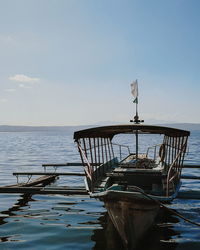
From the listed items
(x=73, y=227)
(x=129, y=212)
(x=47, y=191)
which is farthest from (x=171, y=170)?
(x=47, y=191)

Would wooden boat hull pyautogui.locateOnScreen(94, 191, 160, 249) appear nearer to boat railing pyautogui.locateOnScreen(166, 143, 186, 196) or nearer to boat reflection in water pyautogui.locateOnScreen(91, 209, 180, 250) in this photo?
boat reflection in water pyautogui.locateOnScreen(91, 209, 180, 250)

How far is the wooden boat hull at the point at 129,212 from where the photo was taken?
772 centimetres

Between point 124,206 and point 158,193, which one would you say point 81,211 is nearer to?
point 158,193

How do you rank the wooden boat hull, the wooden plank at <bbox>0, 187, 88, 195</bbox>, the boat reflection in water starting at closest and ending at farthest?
the wooden boat hull → the boat reflection in water → the wooden plank at <bbox>0, 187, 88, 195</bbox>

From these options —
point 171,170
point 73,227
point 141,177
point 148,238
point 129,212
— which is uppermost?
point 171,170

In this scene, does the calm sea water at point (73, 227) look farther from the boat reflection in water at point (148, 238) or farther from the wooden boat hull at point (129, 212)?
the wooden boat hull at point (129, 212)

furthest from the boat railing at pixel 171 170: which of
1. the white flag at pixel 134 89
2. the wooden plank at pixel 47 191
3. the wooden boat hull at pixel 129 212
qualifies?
the white flag at pixel 134 89

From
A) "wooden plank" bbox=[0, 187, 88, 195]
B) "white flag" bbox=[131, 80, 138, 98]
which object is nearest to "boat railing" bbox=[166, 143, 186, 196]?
"wooden plank" bbox=[0, 187, 88, 195]

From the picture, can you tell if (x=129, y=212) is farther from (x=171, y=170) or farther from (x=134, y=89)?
(x=134, y=89)

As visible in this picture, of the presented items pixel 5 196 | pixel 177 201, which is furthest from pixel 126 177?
pixel 5 196

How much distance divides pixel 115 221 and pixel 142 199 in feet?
3.54

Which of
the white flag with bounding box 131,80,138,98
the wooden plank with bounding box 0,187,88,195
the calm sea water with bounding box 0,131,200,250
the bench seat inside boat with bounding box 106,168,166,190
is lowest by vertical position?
the calm sea water with bounding box 0,131,200,250

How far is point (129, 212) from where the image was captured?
7750 mm

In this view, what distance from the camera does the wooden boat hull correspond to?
772cm
